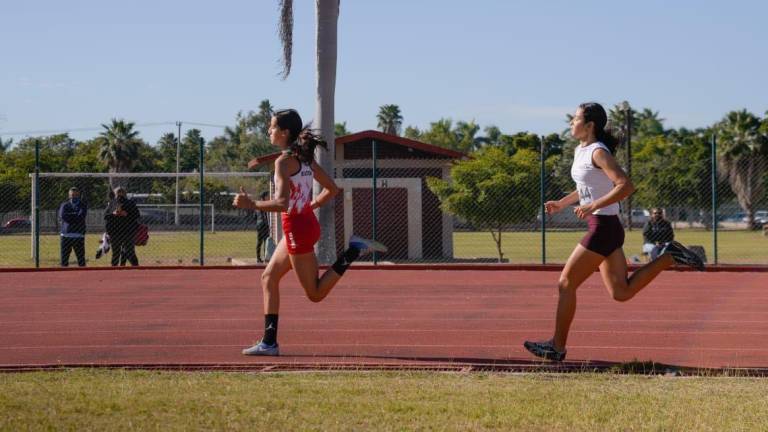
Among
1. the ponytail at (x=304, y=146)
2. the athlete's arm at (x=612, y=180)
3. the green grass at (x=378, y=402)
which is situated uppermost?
the ponytail at (x=304, y=146)

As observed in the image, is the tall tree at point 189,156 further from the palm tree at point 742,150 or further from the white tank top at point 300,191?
the white tank top at point 300,191

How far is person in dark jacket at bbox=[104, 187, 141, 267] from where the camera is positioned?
71.8 ft

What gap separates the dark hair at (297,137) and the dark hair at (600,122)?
2047 millimetres

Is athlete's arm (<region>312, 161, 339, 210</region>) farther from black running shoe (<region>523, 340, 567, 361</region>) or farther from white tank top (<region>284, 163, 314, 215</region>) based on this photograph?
black running shoe (<region>523, 340, 567, 361</region>)

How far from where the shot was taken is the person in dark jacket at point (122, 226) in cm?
2188

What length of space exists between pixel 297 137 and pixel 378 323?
3.48m

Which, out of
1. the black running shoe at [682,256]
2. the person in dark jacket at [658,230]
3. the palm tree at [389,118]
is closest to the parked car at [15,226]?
the person in dark jacket at [658,230]

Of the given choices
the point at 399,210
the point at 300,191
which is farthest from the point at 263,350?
the point at 399,210

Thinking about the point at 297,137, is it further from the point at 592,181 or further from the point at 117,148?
the point at 117,148

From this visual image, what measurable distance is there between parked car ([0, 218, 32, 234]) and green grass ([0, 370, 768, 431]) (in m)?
41.8

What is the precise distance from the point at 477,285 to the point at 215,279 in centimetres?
425

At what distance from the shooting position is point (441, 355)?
972 centimetres

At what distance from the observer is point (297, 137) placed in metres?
9.16

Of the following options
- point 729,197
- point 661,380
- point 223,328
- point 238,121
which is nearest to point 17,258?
point 223,328
